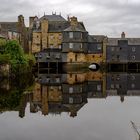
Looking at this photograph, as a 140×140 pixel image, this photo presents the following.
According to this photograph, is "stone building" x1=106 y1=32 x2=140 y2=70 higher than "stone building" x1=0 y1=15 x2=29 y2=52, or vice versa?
"stone building" x1=0 y1=15 x2=29 y2=52

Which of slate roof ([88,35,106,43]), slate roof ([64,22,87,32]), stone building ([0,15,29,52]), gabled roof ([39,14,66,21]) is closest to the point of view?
slate roof ([64,22,87,32])

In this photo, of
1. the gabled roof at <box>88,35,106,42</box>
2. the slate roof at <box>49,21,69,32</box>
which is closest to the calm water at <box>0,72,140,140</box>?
the slate roof at <box>49,21,69,32</box>

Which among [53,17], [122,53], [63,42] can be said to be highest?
[53,17]

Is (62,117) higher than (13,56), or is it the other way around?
(13,56)

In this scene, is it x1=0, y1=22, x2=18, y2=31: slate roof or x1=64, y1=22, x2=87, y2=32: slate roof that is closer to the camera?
x1=64, y1=22, x2=87, y2=32: slate roof

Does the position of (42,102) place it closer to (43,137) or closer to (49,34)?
(43,137)

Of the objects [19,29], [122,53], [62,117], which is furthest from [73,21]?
[62,117]

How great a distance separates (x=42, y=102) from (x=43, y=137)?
55.2ft

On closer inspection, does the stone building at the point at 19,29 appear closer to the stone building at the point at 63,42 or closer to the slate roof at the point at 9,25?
the slate roof at the point at 9,25

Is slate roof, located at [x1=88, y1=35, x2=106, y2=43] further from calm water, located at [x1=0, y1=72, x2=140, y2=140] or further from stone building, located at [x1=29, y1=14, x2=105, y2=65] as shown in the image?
calm water, located at [x1=0, y1=72, x2=140, y2=140]

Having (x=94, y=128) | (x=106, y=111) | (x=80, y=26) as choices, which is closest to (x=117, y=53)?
(x=80, y=26)

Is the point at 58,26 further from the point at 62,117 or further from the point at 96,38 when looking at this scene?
the point at 62,117

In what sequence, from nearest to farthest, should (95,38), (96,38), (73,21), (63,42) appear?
(63,42) < (73,21) < (95,38) < (96,38)

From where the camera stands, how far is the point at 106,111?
30438mm
